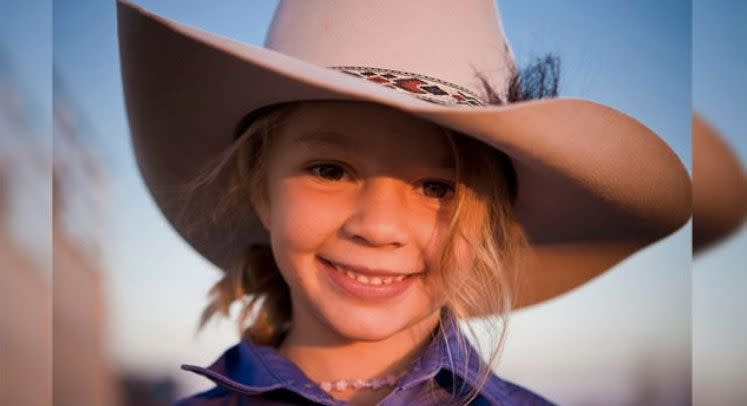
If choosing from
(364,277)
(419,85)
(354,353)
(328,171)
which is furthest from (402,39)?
(354,353)

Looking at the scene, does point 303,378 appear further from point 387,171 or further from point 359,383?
point 387,171

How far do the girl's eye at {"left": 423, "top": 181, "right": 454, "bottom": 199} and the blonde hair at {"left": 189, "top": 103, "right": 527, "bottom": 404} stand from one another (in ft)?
0.05

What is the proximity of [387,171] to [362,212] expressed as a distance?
6cm

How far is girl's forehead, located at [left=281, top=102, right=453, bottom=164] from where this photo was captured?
84cm

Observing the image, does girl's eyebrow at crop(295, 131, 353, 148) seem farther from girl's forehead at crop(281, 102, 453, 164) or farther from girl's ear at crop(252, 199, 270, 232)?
girl's ear at crop(252, 199, 270, 232)

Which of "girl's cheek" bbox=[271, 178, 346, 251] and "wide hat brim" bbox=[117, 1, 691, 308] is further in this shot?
"girl's cheek" bbox=[271, 178, 346, 251]

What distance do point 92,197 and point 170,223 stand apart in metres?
0.22

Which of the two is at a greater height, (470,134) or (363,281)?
(470,134)

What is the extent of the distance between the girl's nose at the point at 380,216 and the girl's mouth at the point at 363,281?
0.05 m

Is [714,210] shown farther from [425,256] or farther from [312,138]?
[312,138]

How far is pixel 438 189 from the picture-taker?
2.94ft

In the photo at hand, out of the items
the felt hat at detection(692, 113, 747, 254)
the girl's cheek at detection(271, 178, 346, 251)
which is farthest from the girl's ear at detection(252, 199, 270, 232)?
the felt hat at detection(692, 113, 747, 254)

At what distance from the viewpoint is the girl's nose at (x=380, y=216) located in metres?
0.82

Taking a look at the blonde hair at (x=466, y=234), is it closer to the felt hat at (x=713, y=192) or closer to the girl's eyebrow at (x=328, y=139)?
the girl's eyebrow at (x=328, y=139)
